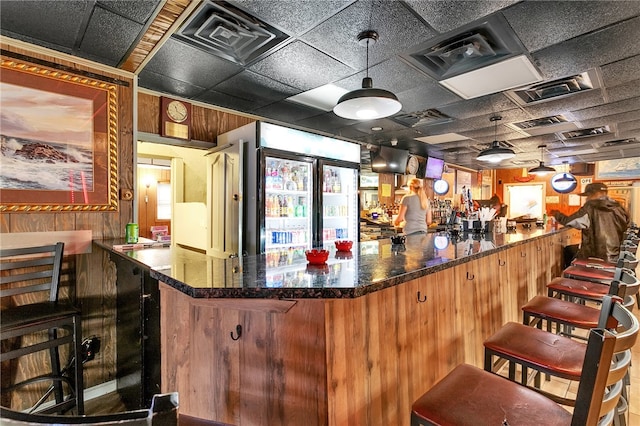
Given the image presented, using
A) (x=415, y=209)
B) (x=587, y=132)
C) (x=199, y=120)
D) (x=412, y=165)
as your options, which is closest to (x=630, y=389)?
(x=415, y=209)

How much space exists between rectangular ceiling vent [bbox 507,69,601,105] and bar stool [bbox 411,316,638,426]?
10.3 feet

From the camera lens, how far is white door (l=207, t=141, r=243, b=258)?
3.47 meters

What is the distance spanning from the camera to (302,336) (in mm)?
1223

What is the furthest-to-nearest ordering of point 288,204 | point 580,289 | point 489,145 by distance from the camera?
point 489,145 < point 288,204 < point 580,289

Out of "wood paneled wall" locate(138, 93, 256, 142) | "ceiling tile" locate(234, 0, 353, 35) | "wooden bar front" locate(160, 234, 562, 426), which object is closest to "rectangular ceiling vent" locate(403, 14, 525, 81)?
"ceiling tile" locate(234, 0, 353, 35)

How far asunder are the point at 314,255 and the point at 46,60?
264cm

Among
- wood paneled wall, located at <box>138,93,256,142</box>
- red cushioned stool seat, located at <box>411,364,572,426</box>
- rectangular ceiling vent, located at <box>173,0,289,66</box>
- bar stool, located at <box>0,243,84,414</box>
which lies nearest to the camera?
red cushioned stool seat, located at <box>411,364,572,426</box>

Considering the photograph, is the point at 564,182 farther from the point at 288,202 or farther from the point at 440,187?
the point at 288,202

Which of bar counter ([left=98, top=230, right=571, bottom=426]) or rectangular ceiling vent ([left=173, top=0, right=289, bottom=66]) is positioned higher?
rectangular ceiling vent ([left=173, top=0, right=289, bottom=66])

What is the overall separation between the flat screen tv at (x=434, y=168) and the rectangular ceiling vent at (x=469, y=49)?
4.52 metres

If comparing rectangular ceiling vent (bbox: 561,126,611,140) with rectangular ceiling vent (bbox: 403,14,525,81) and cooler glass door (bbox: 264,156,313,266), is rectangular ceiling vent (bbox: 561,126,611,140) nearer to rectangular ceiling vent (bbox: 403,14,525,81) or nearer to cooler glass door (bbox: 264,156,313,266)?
rectangular ceiling vent (bbox: 403,14,525,81)

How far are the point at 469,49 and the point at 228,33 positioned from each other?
6.16 ft

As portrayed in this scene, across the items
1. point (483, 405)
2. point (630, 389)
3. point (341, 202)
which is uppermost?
point (341, 202)

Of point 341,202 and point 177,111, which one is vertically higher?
point 177,111
